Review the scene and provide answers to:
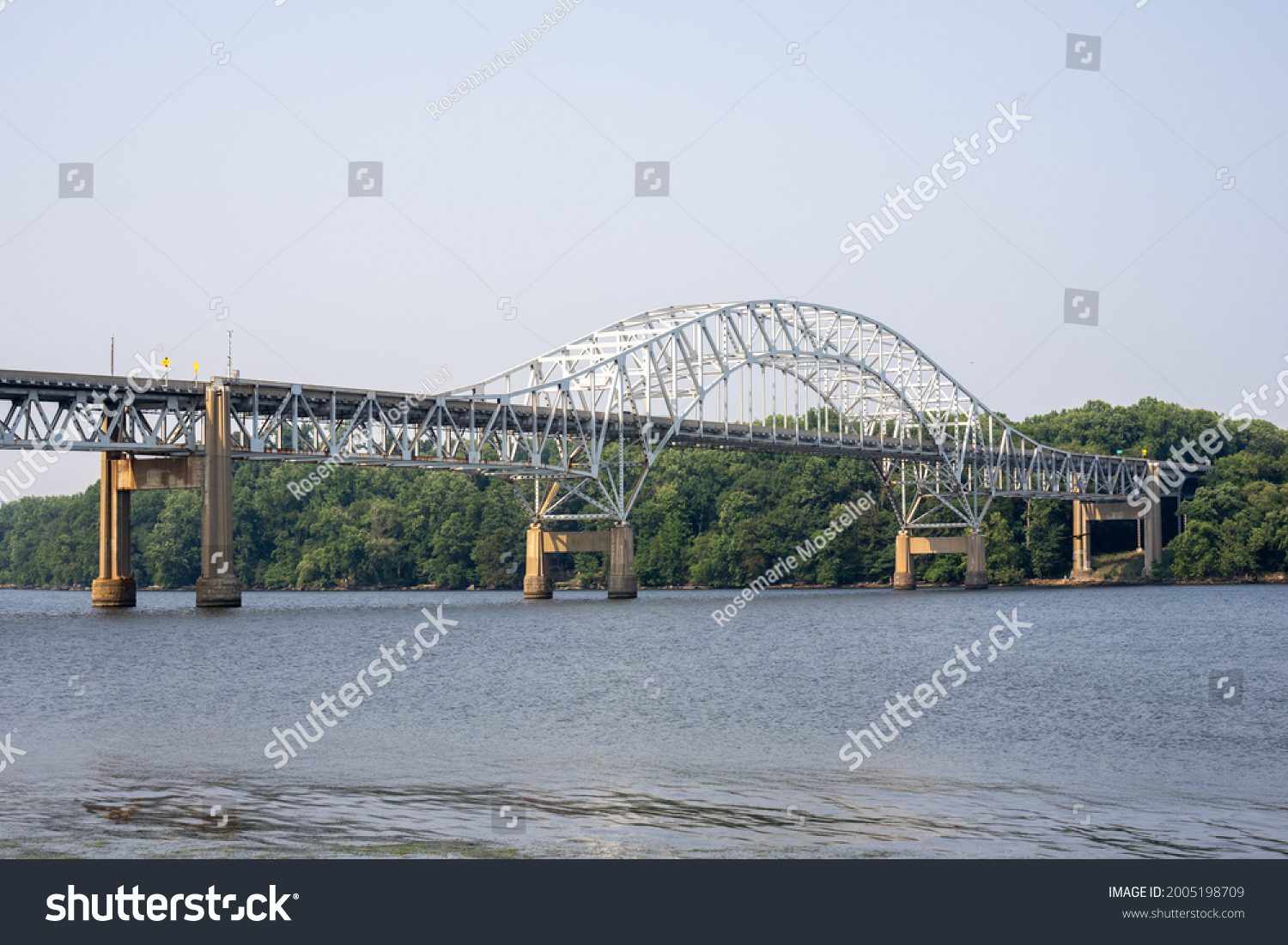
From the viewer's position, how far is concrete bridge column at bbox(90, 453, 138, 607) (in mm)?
78344

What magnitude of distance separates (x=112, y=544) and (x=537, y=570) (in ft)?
119

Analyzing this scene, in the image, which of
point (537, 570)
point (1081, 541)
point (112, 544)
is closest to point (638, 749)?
point (112, 544)

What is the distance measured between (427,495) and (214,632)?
104 m

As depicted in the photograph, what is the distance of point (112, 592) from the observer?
8312 centimetres

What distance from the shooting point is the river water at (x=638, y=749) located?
59.7 feet

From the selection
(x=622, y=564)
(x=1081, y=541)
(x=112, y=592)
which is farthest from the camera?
(x=1081, y=541)

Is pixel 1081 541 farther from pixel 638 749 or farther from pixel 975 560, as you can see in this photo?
pixel 638 749

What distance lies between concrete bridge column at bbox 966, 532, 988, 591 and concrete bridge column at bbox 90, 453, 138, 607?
3138 inches

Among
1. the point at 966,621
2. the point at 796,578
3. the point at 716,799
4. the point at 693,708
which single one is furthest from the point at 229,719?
the point at 796,578

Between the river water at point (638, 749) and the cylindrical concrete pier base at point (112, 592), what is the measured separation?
89.4 ft

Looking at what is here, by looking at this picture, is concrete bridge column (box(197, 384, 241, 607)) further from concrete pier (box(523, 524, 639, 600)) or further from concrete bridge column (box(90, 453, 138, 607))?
concrete pier (box(523, 524, 639, 600))

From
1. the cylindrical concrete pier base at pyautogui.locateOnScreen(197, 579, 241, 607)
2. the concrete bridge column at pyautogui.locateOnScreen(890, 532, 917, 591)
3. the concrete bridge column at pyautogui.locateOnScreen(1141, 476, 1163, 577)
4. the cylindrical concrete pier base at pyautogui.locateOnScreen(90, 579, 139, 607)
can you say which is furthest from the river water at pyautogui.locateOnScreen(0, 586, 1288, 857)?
the concrete bridge column at pyautogui.locateOnScreen(1141, 476, 1163, 577)

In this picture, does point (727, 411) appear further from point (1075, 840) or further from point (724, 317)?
point (1075, 840)

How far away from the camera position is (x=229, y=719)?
103ft
